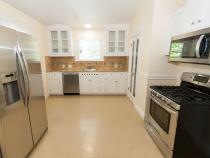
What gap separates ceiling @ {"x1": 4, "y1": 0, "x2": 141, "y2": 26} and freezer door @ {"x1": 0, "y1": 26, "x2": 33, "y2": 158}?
1.63 metres

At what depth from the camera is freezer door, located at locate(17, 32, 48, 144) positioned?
1778 millimetres

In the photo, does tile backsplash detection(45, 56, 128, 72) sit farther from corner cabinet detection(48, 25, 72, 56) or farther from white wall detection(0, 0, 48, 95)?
white wall detection(0, 0, 48, 95)

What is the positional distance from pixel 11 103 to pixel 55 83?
3123mm

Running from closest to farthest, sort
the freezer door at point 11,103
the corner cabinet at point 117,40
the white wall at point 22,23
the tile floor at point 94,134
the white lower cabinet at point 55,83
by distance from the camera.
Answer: the freezer door at point 11,103 → the tile floor at point 94,134 → the white wall at point 22,23 → the corner cabinet at point 117,40 → the white lower cabinet at point 55,83

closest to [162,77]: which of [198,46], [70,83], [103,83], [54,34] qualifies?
[198,46]

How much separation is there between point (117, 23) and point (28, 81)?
3517 mm

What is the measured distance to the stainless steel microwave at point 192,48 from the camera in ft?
4.75

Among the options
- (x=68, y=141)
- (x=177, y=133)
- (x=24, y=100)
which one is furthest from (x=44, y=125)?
(x=177, y=133)

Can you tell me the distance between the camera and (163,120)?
1.85m

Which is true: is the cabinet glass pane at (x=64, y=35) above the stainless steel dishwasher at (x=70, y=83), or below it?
above

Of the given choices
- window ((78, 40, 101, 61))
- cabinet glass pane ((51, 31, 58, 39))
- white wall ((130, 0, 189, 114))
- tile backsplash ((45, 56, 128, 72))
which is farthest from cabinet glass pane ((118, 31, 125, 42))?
cabinet glass pane ((51, 31, 58, 39))

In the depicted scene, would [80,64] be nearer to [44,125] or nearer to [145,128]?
[44,125]

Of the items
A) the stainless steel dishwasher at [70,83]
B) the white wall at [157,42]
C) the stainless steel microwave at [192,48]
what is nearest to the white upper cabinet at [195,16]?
the stainless steel microwave at [192,48]

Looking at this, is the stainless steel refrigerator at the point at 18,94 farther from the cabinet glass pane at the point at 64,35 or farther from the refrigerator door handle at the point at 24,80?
the cabinet glass pane at the point at 64,35
